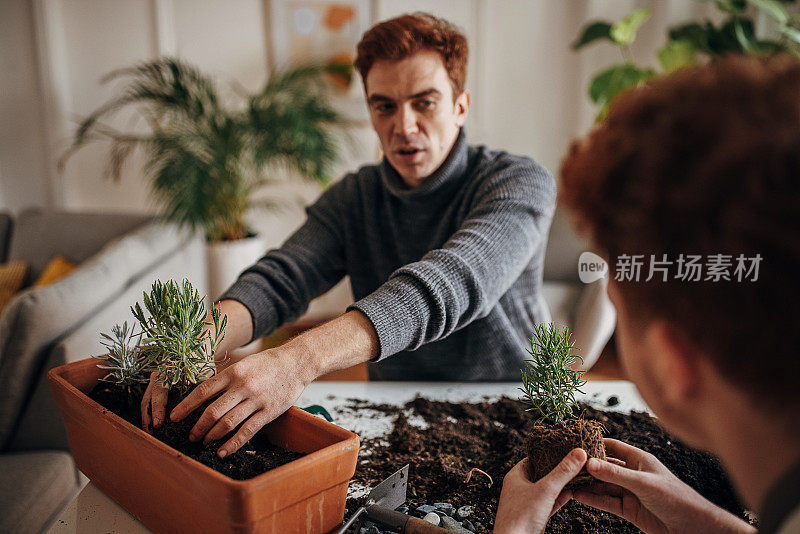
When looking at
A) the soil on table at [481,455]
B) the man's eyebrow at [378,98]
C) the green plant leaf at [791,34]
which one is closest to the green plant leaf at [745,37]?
the green plant leaf at [791,34]

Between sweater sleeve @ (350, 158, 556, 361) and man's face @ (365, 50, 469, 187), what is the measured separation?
0.59 feet

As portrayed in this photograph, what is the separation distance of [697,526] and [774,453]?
288mm

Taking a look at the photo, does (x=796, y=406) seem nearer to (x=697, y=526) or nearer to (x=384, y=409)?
(x=697, y=526)

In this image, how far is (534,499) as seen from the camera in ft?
2.46

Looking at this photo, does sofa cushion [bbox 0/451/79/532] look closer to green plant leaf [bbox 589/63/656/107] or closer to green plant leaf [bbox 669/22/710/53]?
green plant leaf [bbox 589/63/656/107]

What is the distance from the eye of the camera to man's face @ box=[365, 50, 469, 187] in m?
1.52

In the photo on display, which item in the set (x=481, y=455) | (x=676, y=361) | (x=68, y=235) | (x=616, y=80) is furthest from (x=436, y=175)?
(x=68, y=235)

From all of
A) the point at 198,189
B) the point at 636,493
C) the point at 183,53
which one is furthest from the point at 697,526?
the point at 183,53

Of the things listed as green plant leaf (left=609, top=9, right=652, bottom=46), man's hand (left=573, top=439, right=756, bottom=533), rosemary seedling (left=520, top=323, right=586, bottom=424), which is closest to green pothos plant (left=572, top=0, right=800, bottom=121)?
green plant leaf (left=609, top=9, right=652, bottom=46)

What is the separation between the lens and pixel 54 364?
6.35 ft

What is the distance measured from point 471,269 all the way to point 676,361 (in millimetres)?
668

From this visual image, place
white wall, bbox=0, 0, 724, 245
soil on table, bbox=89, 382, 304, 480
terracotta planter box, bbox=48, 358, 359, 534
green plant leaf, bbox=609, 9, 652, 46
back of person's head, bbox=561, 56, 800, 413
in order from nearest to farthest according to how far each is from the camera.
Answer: back of person's head, bbox=561, 56, 800, 413, terracotta planter box, bbox=48, 358, 359, 534, soil on table, bbox=89, 382, 304, 480, green plant leaf, bbox=609, 9, 652, 46, white wall, bbox=0, 0, 724, 245

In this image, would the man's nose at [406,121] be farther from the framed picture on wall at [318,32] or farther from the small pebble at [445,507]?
the framed picture on wall at [318,32]

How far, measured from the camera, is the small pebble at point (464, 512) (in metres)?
0.87
